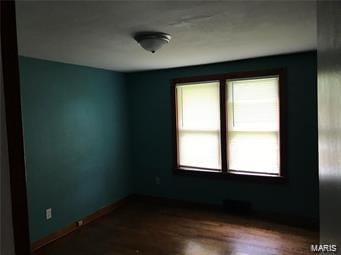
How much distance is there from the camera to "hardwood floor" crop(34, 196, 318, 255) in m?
3.10

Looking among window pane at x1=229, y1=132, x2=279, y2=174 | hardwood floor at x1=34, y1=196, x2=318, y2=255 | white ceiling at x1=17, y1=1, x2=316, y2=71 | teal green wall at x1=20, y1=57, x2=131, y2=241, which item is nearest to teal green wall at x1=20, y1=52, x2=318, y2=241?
teal green wall at x1=20, y1=57, x2=131, y2=241

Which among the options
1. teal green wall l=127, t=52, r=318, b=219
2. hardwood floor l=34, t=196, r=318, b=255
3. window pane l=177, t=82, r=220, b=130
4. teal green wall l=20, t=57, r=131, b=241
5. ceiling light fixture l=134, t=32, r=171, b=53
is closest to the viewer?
ceiling light fixture l=134, t=32, r=171, b=53

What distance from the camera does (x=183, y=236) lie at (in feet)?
11.3

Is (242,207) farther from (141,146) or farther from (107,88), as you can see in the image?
(107,88)

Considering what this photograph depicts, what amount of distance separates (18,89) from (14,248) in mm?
428

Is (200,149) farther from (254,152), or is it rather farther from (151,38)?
(151,38)

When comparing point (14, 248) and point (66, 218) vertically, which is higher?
point (14, 248)

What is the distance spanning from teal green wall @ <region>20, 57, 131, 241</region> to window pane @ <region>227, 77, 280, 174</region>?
1879 millimetres

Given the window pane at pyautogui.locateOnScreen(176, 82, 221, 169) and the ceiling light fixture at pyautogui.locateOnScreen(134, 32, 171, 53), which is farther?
the window pane at pyautogui.locateOnScreen(176, 82, 221, 169)

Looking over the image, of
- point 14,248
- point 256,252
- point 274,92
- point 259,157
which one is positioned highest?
point 274,92

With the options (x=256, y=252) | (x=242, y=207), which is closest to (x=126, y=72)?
(x=242, y=207)

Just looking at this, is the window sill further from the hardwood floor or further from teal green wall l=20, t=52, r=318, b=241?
the hardwood floor

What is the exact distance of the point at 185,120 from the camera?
4523mm

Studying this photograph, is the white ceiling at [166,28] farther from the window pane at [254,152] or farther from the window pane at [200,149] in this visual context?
the window pane at [200,149]
